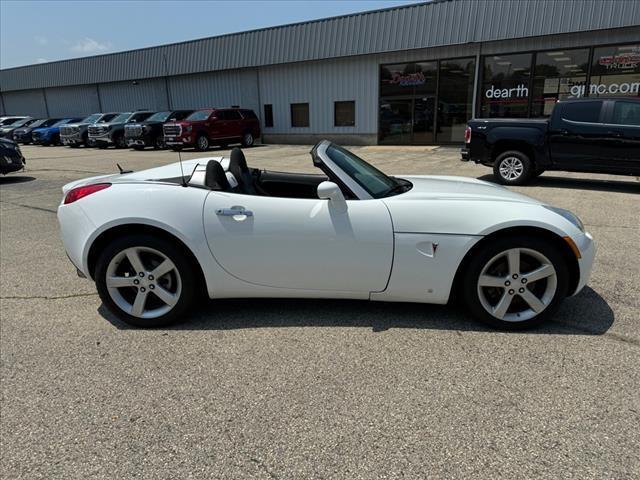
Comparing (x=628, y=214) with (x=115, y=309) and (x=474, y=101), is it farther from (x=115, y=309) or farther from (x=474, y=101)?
(x=474, y=101)

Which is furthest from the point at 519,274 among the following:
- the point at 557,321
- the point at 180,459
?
the point at 180,459

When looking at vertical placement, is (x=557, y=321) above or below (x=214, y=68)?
below

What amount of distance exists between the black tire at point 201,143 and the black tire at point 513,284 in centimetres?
1896

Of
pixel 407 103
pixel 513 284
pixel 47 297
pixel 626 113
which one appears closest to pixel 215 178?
pixel 47 297

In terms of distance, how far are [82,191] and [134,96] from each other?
3181 cm

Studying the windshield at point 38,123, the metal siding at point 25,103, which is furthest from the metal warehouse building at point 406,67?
the metal siding at point 25,103

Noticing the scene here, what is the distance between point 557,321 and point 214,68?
26.3 m

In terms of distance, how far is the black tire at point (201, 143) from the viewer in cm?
2041

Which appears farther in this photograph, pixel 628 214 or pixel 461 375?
pixel 628 214

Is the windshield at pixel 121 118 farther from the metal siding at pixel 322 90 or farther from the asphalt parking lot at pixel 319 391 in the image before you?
the asphalt parking lot at pixel 319 391

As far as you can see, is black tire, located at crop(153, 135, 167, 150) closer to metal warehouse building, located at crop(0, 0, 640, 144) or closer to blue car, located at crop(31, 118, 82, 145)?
metal warehouse building, located at crop(0, 0, 640, 144)

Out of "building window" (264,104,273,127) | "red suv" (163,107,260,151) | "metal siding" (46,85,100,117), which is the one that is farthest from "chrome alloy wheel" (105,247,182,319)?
"metal siding" (46,85,100,117)

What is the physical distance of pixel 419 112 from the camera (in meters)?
20.8

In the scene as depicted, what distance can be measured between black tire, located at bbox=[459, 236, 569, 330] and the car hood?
380 millimetres
